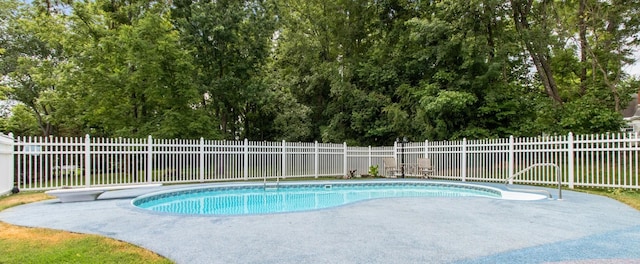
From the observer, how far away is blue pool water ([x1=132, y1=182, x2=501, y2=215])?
7598 millimetres

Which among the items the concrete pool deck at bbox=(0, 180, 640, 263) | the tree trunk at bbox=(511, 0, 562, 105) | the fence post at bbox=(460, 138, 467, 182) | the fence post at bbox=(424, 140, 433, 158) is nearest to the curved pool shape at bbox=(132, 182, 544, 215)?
the fence post at bbox=(460, 138, 467, 182)

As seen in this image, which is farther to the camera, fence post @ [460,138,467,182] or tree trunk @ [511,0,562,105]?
tree trunk @ [511,0,562,105]

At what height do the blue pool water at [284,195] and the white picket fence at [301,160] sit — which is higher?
the white picket fence at [301,160]

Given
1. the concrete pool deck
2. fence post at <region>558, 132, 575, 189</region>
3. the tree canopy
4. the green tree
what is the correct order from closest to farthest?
the concrete pool deck, fence post at <region>558, 132, 575, 189</region>, the tree canopy, the green tree

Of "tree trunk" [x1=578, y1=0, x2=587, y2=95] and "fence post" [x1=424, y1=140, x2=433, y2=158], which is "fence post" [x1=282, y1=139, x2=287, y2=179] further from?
"tree trunk" [x1=578, y1=0, x2=587, y2=95]

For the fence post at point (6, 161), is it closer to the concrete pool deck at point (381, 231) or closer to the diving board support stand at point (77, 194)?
the diving board support stand at point (77, 194)

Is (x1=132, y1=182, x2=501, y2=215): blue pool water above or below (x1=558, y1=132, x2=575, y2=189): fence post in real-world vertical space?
below

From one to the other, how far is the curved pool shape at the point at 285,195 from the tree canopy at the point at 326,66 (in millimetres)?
4007

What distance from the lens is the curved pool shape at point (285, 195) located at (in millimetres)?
7605

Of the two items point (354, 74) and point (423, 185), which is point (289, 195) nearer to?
point (423, 185)

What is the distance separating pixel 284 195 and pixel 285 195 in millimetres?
28

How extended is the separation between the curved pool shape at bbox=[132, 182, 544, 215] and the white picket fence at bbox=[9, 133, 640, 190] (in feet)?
4.78

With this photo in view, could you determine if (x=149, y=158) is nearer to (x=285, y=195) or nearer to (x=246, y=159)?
(x=246, y=159)

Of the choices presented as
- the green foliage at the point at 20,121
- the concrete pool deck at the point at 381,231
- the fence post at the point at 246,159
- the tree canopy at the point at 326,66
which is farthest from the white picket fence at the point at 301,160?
the green foliage at the point at 20,121
